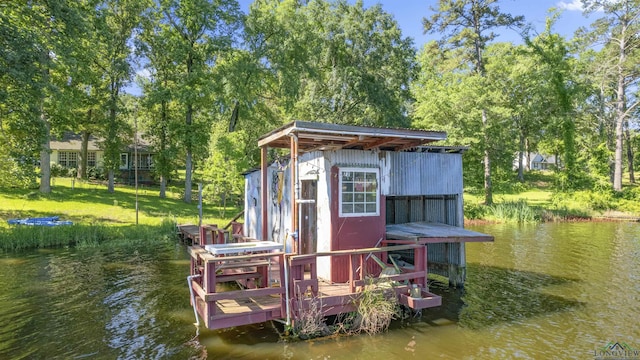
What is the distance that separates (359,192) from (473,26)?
28712 millimetres

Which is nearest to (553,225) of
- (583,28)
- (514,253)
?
(514,253)

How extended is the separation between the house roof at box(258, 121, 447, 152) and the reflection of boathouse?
0.09 feet

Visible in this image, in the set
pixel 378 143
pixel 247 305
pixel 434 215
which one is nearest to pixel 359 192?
pixel 378 143

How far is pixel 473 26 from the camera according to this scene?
32.7 metres

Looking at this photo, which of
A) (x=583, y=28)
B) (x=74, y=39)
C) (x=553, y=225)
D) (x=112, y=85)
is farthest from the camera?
(x=583, y=28)

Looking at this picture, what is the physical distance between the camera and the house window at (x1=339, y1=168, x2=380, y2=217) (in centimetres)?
988

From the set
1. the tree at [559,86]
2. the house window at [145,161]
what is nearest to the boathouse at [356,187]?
the tree at [559,86]

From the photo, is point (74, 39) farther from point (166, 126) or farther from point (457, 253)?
point (457, 253)

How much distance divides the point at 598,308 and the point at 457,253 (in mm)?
3771

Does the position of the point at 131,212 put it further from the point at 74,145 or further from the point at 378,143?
the point at 74,145

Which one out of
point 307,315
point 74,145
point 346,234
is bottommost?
point 307,315

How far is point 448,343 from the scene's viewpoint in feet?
27.0

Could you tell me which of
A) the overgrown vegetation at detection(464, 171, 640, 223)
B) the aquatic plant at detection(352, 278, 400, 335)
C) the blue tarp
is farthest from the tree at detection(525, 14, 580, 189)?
the blue tarp

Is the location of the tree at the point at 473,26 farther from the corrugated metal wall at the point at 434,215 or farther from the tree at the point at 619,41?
the corrugated metal wall at the point at 434,215
